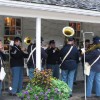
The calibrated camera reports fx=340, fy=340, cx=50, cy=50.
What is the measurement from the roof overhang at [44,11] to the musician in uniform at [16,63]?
1481mm

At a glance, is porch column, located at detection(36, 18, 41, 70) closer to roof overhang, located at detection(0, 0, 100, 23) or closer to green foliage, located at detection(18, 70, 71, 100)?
roof overhang, located at detection(0, 0, 100, 23)

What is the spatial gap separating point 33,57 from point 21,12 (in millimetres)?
1813

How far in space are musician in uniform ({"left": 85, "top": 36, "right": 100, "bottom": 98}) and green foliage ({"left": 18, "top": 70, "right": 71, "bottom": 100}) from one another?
2316mm

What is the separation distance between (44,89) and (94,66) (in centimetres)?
277

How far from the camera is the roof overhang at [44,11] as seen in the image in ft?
27.3

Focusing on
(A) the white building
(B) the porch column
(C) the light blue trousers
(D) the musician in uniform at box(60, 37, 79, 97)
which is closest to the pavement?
(C) the light blue trousers

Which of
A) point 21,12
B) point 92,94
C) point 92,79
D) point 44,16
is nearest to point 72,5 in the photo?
point 44,16

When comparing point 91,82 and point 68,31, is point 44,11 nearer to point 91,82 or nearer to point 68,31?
point 68,31

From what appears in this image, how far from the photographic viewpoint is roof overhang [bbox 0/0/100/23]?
27.3ft

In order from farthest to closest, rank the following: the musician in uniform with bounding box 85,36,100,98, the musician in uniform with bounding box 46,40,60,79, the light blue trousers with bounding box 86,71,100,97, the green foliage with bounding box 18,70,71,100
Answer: the musician in uniform with bounding box 46,40,60,79 < the light blue trousers with bounding box 86,71,100,97 < the musician in uniform with bounding box 85,36,100,98 < the green foliage with bounding box 18,70,71,100

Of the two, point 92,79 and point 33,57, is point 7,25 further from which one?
point 92,79

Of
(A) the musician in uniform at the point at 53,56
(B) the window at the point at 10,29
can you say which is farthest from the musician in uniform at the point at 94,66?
(B) the window at the point at 10,29

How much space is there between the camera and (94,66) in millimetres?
10531

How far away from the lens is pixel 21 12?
28.6 feet
